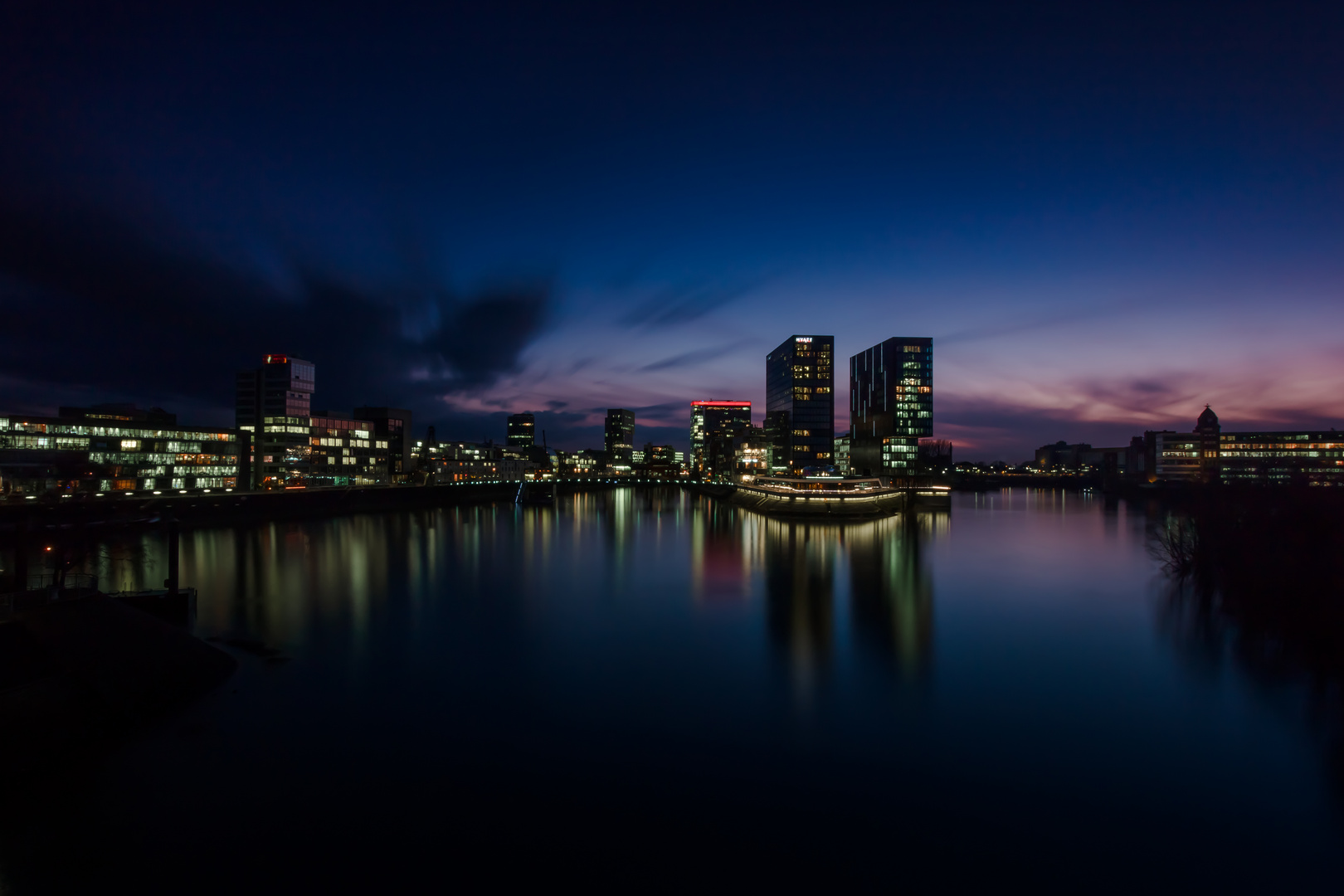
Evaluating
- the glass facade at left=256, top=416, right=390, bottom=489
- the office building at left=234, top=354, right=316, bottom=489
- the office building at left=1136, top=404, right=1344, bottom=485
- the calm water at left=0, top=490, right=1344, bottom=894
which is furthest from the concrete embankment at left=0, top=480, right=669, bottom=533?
the office building at left=1136, top=404, right=1344, bottom=485

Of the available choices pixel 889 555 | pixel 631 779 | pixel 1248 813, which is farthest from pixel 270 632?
pixel 889 555

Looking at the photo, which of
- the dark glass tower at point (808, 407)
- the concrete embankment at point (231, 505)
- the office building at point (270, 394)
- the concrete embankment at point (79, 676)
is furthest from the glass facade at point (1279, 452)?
the office building at point (270, 394)

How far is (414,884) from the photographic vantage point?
23.3ft

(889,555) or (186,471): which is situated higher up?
(186,471)

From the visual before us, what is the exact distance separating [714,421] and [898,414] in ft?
243

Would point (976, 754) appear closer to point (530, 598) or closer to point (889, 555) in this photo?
point (530, 598)

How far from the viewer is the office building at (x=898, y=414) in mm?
110250

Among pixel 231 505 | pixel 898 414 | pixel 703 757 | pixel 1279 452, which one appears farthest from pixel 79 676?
pixel 1279 452

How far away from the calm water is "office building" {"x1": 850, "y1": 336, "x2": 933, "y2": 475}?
296 ft

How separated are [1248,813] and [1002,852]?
13.7 ft

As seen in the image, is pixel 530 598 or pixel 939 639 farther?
pixel 530 598

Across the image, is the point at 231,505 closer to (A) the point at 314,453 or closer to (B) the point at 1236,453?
(A) the point at 314,453

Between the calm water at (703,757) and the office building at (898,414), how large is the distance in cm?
9012

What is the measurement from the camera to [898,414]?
372 ft
